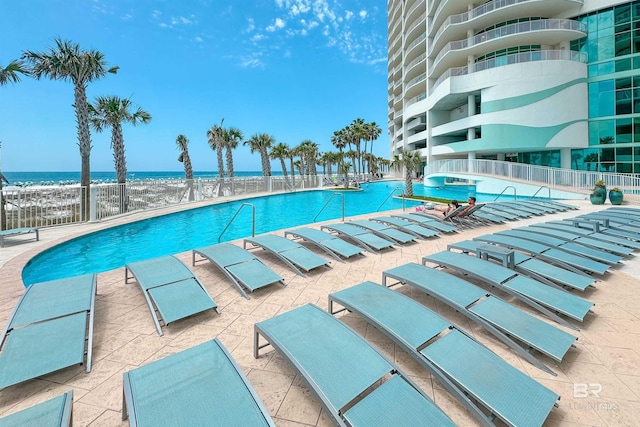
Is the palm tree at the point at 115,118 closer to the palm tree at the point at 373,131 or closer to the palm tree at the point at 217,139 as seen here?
the palm tree at the point at 217,139

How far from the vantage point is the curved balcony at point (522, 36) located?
22219mm

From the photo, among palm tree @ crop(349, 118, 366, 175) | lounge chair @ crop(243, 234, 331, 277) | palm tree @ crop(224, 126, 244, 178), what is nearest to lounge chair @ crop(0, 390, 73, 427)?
lounge chair @ crop(243, 234, 331, 277)

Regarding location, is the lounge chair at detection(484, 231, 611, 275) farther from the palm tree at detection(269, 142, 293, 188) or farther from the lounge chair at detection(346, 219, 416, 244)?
the palm tree at detection(269, 142, 293, 188)

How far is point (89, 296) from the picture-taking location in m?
3.68

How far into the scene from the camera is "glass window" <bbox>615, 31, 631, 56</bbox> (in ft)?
69.3

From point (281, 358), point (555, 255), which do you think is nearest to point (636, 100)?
point (555, 255)

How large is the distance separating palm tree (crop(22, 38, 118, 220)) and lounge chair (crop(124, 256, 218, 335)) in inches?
431

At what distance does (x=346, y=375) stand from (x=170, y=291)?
2.90 m

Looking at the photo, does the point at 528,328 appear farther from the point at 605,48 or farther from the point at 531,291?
the point at 605,48

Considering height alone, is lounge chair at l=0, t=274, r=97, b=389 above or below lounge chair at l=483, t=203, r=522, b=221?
below

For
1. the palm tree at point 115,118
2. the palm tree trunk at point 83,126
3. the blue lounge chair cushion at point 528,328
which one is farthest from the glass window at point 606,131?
the palm tree trunk at point 83,126

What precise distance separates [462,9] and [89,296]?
3614 cm

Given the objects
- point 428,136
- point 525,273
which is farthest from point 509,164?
point 525,273

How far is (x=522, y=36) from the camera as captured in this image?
74.9 feet
